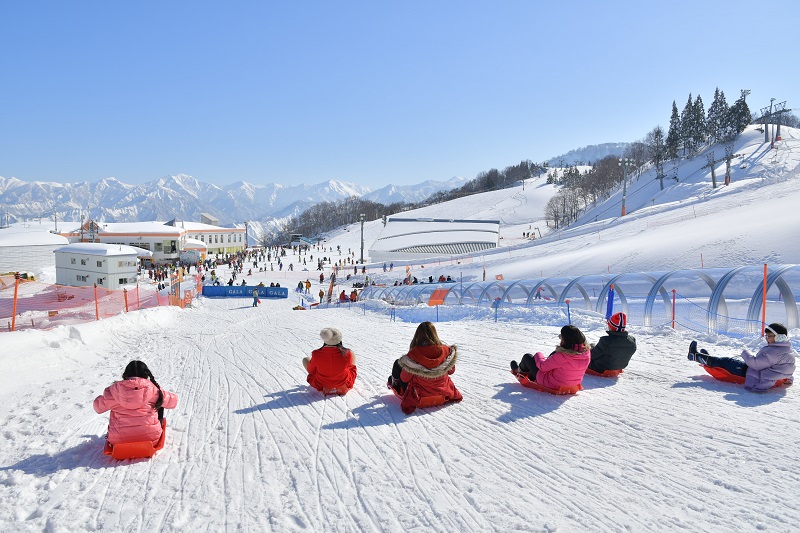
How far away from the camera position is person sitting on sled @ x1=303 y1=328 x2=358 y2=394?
6.26 meters

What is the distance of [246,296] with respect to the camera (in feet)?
96.4

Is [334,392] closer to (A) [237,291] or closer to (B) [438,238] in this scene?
(A) [237,291]

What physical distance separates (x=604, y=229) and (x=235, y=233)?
75229mm

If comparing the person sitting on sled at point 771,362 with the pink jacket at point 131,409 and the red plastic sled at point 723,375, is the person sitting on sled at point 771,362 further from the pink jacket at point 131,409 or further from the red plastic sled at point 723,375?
the pink jacket at point 131,409

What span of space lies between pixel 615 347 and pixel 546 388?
132cm

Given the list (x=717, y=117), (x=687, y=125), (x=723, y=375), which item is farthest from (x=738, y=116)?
(x=723, y=375)

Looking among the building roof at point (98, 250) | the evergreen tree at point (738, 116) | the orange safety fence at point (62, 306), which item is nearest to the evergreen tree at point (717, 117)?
the evergreen tree at point (738, 116)

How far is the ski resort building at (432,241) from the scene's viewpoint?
58.5m

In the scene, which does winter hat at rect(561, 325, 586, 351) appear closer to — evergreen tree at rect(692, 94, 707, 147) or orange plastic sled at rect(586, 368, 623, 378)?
orange plastic sled at rect(586, 368, 623, 378)

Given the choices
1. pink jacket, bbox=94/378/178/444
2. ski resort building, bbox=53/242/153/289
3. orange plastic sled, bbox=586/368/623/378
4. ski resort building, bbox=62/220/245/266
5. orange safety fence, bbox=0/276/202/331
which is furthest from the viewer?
ski resort building, bbox=62/220/245/266

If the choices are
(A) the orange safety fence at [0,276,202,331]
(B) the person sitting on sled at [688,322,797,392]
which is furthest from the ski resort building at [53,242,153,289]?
(B) the person sitting on sled at [688,322,797,392]

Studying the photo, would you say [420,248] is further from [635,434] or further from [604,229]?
[635,434]

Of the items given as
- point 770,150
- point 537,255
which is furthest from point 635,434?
point 770,150

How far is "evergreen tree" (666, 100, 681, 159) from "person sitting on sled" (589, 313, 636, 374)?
98.8 meters
